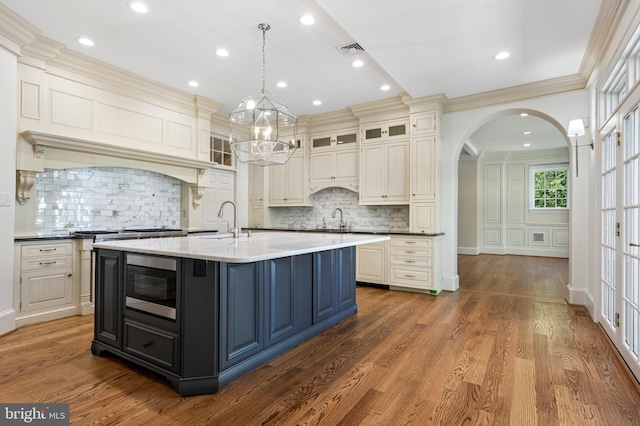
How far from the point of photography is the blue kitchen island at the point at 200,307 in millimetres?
2098

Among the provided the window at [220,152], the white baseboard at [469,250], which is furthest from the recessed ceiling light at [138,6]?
the white baseboard at [469,250]

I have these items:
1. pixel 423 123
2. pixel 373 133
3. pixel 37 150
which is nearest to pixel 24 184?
pixel 37 150

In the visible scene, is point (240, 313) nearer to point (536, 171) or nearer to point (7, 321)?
point (7, 321)

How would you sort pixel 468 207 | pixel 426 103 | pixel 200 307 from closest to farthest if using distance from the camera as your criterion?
pixel 200 307 → pixel 426 103 → pixel 468 207

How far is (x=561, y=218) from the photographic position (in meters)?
8.78

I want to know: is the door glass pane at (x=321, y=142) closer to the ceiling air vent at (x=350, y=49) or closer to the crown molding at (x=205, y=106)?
the crown molding at (x=205, y=106)

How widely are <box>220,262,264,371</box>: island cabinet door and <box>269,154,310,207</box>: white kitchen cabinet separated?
389 cm

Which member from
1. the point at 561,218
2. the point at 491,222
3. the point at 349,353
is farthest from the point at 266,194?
the point at 561,218

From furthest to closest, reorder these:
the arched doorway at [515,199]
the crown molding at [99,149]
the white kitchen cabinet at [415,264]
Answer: the arched doorway at [515,199], the white kitchen cabinet at [415,264], the crown molding at [99,149]

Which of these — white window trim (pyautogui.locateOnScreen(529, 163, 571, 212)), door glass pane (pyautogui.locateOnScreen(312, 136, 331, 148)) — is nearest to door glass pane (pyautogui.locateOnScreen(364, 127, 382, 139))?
door glass pane (pyautogui.locateOnScreen(312, 136, 331, 148))

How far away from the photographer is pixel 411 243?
16.1ft

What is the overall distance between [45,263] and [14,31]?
218cm

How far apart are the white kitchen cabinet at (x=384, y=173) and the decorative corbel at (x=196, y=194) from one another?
2.53m

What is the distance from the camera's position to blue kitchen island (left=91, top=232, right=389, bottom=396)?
2098 mm
